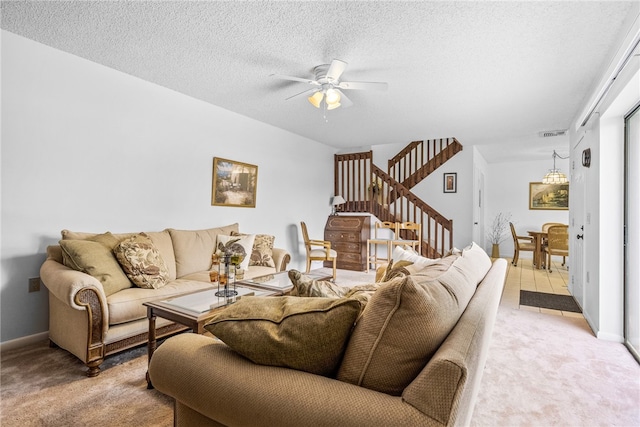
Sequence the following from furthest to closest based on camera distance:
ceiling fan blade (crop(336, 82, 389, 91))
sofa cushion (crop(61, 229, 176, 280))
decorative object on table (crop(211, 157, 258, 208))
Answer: decorative object on table (crop(211, 157, 258, 208)) < sofa cushion (crop(61, 229, 176, 280)) < ceiling fan blade (crop(336, 82, 389, 91))

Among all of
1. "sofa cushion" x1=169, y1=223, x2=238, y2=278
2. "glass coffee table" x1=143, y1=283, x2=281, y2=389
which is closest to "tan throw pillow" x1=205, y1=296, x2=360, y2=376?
"glass coffee table" x1=143, y1=283, x2=281, y2=389

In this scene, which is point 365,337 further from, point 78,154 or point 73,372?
point 78,154

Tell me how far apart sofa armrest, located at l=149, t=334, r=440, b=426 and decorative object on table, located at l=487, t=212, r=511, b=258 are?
846 centimetres

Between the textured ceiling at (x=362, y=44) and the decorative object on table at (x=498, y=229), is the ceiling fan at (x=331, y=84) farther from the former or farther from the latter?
the decorative object on table at (x=498, y=229)

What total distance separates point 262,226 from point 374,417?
14.2 feet

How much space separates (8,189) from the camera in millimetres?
2482

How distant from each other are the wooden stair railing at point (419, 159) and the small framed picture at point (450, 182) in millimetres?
308

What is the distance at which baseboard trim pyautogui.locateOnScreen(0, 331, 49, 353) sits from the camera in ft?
8.09

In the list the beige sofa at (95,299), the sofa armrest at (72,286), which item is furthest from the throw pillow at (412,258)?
the sofa armrest at (72,286)

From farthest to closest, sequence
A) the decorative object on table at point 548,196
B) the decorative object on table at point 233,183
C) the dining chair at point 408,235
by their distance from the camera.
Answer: the decorative object on table at point 548,196 → the dining chair at point 408,235 → the decorative object on table at point 233,183

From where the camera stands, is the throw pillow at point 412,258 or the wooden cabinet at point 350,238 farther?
the wooden cabinet at point 350,238

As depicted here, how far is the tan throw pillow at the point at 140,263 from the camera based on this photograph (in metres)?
2.62

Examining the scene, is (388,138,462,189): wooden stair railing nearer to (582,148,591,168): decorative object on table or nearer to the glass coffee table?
(582,148,591,168): decorative object on table

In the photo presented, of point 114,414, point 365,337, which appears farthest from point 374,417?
point 114,414
